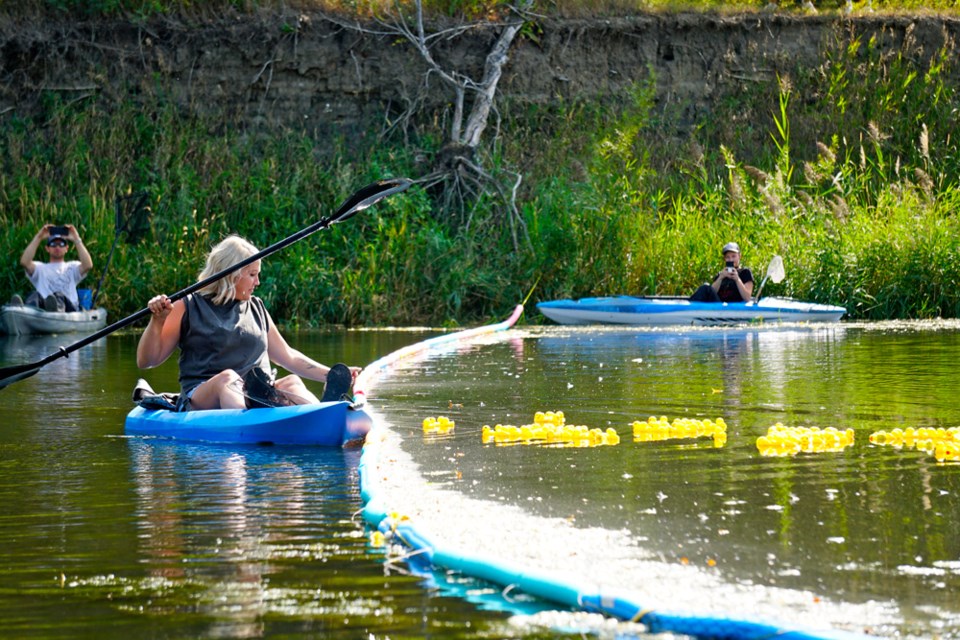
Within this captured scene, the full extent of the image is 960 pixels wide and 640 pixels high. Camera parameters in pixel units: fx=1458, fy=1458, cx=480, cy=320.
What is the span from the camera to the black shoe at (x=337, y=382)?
25.0ft

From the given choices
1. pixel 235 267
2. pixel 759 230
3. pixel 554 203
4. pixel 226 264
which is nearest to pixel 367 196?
pixel 226 264

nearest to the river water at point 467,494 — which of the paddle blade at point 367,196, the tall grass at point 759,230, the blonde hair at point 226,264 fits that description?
the blonde hair at point 226,264

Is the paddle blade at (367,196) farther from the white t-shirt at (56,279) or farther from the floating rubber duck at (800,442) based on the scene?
the white t-shirt at (56,279)

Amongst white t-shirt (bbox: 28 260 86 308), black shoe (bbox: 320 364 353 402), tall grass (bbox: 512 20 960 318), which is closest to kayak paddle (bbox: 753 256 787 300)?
tall grass (bbox: 512 20 960 318)

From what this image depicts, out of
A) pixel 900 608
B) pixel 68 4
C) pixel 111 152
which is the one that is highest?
pixel 68 4

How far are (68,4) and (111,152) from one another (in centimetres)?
388

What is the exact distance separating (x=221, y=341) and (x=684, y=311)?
1082cm

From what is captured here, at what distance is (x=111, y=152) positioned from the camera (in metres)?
24.3

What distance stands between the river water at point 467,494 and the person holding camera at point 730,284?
21.7 ft

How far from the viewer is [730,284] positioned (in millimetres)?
18109

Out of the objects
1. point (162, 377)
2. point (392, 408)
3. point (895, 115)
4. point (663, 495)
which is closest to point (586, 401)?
point (392, 408)

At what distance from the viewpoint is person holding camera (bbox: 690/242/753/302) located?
18.0m

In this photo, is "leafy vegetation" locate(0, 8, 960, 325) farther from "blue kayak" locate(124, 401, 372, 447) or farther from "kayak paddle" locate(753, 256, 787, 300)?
"blue kayak" locate(124, 401, 372, 447)

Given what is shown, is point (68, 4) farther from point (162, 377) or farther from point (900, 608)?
point (900, 608)
